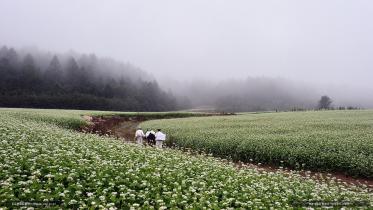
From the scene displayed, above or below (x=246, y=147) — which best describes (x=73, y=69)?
above

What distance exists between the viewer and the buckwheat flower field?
12586mm

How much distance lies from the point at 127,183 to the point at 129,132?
38635mm

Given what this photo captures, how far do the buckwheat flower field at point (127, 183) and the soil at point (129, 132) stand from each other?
407cm

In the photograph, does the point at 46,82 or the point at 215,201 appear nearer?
the point at 215,201

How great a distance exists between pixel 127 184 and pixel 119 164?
101 inches

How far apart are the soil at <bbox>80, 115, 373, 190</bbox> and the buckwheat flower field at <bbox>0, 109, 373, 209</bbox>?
4074 mm

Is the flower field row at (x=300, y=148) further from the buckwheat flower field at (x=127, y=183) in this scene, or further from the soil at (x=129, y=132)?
the buckwheat flower field at (x=127, y=183)

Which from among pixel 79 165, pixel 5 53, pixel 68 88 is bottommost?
pixel 79 165

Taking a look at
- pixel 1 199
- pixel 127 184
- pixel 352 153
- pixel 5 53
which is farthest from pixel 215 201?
A: pixel 5 53

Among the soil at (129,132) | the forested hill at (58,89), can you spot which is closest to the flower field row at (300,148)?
the soil at (129,132)

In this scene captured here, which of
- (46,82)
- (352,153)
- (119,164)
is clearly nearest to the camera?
(119,164)

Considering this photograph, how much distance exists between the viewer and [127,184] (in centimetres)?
1452

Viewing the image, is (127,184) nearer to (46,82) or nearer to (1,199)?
(1,199)

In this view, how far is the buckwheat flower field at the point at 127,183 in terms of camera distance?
41.3 feet
